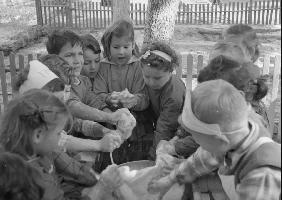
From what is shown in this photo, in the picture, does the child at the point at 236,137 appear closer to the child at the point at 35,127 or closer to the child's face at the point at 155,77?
the child at the point at 35,127

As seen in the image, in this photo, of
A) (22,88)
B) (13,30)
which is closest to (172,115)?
(22,88)

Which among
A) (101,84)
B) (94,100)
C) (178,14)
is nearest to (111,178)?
(94,100)

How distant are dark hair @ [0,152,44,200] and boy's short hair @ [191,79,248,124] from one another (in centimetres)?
72

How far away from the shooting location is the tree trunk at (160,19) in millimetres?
8617

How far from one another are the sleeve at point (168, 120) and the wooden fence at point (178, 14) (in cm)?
1267

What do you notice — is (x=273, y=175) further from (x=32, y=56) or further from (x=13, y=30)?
(x=13, y=30)

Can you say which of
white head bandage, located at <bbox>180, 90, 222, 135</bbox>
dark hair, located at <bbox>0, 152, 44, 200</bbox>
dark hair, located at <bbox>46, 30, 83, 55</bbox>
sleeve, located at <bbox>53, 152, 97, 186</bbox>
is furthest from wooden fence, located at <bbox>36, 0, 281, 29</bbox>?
dark hair, located at <bbox>0, 152, 44, 200</bbox>

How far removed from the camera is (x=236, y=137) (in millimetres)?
1640

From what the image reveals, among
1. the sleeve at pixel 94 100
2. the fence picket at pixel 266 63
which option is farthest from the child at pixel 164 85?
the fence picket at pixel 266 63

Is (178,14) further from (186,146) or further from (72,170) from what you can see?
(72,170)

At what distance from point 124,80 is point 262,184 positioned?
1.74m

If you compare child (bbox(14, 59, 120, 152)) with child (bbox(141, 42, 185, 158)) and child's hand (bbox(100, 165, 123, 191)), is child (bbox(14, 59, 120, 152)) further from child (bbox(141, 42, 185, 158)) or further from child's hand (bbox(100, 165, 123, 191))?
child (bbox(141, 42, 185, 158))

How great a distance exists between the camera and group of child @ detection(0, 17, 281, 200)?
1.61 m

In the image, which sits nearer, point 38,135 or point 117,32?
point 38,135
